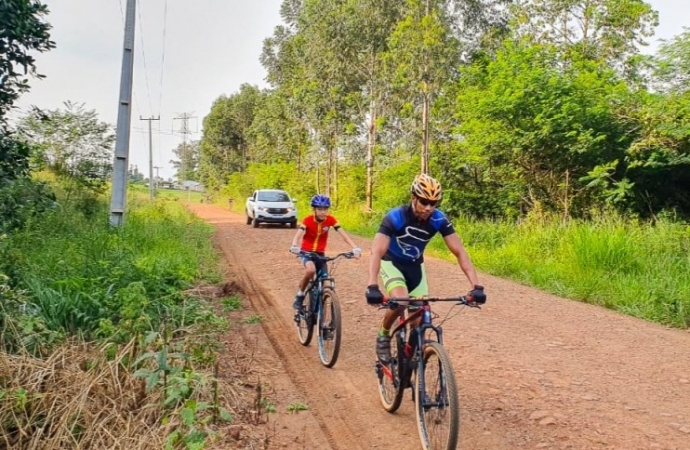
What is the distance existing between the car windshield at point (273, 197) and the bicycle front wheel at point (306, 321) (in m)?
19.0

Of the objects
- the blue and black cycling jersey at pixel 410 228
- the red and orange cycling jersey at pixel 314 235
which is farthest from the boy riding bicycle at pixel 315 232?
the blue and black cycling jersey at pixel 410 228

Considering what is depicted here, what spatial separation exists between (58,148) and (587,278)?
38.9 feet

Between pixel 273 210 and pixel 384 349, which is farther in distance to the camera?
pixel 273 210

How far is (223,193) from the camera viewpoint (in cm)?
6172

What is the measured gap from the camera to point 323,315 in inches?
259

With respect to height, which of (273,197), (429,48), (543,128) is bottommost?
(273,197)

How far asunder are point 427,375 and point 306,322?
9.89ft

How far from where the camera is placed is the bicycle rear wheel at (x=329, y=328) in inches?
242

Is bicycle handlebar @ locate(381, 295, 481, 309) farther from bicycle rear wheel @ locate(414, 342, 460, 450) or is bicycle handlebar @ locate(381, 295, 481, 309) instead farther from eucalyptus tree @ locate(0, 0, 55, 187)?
eucalyptus tree @ locate(0, 0, 55, 187)

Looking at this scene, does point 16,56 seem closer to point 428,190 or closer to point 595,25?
point 428,190

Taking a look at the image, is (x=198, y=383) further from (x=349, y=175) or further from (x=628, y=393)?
(x=349, y=175)

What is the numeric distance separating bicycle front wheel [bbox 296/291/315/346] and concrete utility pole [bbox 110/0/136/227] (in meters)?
6.30

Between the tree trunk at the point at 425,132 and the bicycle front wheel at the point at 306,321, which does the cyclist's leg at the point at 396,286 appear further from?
the tree trunk at the point at 425,132

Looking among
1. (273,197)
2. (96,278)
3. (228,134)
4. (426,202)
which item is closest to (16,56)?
(96,278)
